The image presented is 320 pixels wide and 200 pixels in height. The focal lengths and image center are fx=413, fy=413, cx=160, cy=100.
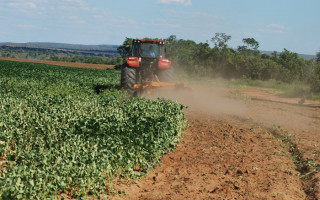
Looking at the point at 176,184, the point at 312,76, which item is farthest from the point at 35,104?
the point at 312,76

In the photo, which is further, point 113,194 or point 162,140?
point 162,140

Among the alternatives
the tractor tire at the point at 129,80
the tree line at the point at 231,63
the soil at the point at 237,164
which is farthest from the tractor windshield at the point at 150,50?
the tree line at the point at 231,63

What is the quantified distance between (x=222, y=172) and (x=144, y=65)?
10268mm

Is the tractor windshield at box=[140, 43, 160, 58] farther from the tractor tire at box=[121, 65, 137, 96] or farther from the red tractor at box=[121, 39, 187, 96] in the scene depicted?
the tractor tire at box=[121, 65, 137, 96]

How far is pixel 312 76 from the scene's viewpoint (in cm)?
3122

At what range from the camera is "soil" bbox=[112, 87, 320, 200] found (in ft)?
25.3

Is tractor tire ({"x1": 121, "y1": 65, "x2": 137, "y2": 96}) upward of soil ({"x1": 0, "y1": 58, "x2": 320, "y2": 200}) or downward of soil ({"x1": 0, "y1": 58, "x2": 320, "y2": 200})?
upward

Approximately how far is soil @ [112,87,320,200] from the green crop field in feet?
1.73

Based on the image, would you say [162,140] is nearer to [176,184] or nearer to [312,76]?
[176,184]

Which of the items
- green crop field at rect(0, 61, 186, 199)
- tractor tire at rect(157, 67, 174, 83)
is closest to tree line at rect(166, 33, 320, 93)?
tractor tire at rect(157, 67, 174, 83)

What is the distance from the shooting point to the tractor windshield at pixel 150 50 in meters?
18.6

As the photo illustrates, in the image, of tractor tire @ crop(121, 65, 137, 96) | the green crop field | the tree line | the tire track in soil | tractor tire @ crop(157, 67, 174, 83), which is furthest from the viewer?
the tree line

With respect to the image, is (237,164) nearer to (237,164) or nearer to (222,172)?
Answer: (237,164)

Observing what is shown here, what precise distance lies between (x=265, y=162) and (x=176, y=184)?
2706mm
